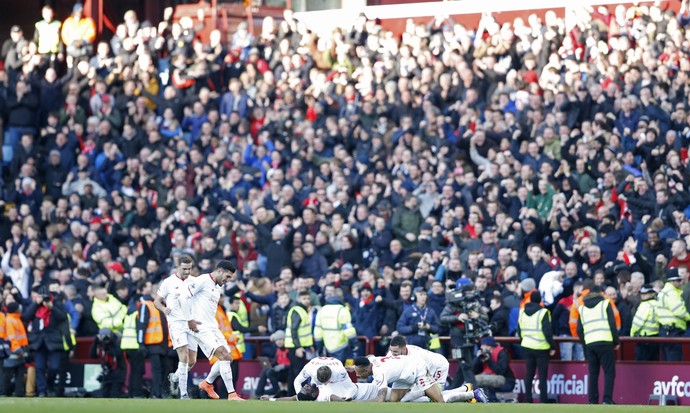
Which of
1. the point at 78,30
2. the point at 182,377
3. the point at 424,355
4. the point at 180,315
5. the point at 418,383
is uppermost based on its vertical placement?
the point at 78,30

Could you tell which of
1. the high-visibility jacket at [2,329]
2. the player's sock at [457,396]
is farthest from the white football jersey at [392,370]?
the high-visibility jacket at [2,329]

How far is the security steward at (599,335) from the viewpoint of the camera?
22812 millimetres

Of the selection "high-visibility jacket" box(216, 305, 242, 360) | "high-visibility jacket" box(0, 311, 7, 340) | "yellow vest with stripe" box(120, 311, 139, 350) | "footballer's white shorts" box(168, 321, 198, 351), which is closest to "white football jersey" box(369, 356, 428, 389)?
"footballer's white shorts" box(168, 321, 198, 351)

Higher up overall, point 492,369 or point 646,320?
point 646,320

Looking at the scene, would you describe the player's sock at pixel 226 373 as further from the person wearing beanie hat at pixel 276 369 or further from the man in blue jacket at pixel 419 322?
the person wearing beanie hat at pixel 276 369

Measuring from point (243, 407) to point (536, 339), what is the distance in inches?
282

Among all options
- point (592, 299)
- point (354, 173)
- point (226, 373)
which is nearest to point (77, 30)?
point (354, 173)

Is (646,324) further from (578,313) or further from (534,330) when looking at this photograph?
(534,330)

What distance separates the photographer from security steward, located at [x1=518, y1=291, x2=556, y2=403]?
23375mm

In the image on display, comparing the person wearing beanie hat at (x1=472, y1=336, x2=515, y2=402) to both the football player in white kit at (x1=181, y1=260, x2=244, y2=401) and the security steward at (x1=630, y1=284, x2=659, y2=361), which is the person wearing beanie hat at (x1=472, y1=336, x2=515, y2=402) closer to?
the security steward at (x1=630, y1=284, x2=659, y2=361)

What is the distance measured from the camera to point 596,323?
2288cm

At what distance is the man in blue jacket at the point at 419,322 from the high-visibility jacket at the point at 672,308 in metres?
3.27

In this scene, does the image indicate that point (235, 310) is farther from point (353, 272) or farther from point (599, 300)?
point (599, 300)

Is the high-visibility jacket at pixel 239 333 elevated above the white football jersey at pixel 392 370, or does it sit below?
above
